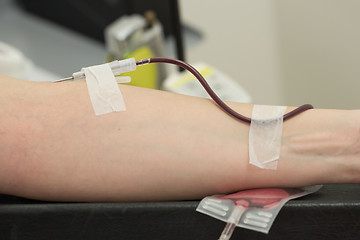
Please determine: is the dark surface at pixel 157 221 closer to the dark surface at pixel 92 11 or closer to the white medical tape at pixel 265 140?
the white medical tape at pixel 265 140

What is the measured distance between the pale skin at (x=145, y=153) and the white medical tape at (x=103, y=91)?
0.01 m

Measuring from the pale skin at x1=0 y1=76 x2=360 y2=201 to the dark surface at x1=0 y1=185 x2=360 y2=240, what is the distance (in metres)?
0.04

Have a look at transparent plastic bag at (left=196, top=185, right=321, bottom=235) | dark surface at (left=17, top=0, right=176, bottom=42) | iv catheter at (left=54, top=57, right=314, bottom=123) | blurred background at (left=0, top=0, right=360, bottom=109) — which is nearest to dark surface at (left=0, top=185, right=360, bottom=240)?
transparent plastic bag at (left=196, top=185, right=321, bottom=235)

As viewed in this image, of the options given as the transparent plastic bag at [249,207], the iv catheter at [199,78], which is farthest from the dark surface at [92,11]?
the transparent plastic bag at [249,207]

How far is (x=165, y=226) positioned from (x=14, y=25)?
1.65 meters

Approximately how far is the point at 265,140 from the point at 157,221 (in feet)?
0.60

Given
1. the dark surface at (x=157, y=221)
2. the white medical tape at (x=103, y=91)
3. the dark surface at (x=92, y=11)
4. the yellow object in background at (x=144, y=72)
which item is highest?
the dark surface at (x=92, y=11)

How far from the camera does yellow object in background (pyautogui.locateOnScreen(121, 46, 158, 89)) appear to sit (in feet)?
4.31

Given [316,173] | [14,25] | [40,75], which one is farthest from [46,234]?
[14,25]

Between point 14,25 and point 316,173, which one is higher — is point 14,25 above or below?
above

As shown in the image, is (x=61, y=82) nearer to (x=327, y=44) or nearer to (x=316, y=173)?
(x=316, y=173)

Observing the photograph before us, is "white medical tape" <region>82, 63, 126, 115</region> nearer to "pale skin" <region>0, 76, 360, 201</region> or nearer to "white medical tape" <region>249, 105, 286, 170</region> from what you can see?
"pale skin" <region>0, 76, 360, 201</region>

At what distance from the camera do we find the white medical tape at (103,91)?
2.41 ft

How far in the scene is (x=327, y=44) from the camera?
5.20ft
